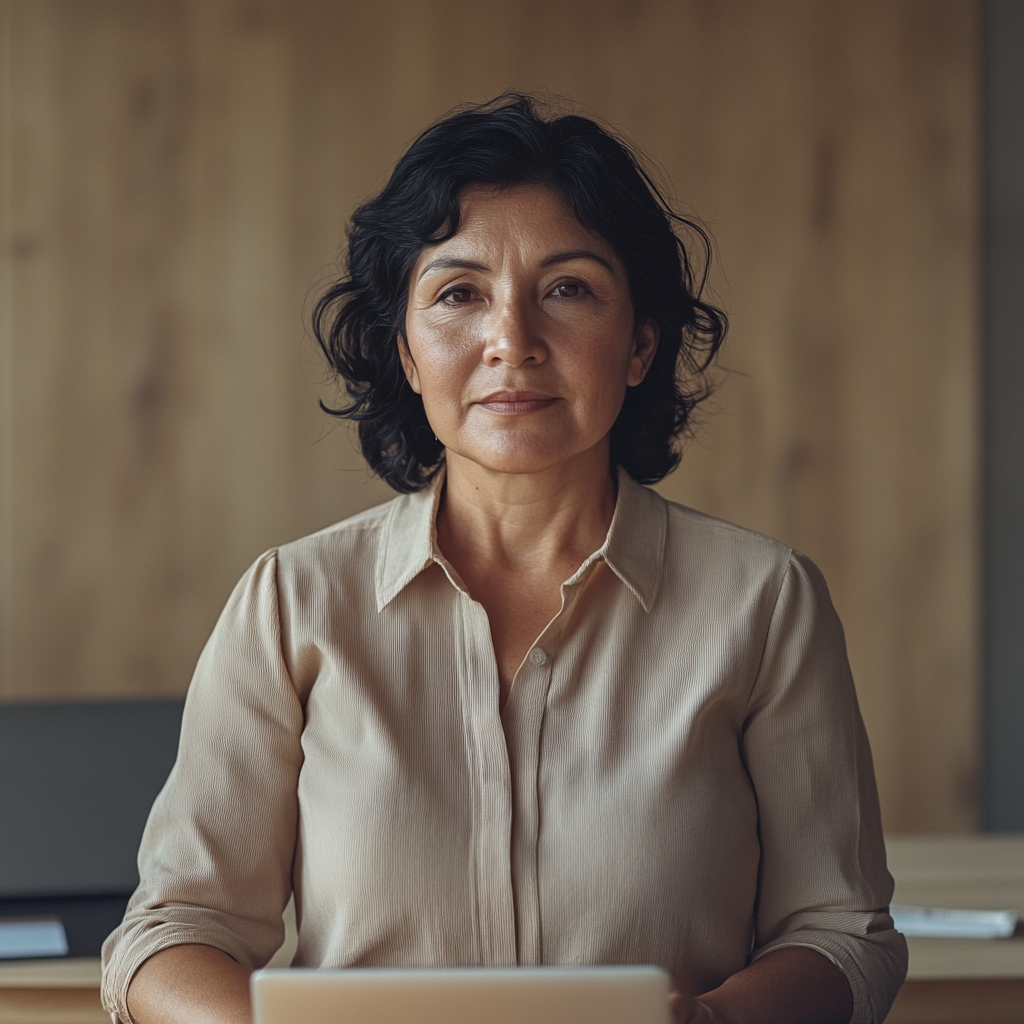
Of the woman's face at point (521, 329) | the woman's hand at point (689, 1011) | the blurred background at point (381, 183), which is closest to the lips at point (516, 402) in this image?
the woman's face at point (521, 329)

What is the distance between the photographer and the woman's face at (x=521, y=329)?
1.33 meters

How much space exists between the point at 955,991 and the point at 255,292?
7.37 ft

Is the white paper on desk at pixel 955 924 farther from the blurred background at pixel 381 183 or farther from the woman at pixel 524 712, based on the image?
the blurred background at pixel 381 183

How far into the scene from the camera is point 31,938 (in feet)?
6.11

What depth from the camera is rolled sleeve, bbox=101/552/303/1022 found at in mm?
1290

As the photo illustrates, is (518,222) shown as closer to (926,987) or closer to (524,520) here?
(524,520)

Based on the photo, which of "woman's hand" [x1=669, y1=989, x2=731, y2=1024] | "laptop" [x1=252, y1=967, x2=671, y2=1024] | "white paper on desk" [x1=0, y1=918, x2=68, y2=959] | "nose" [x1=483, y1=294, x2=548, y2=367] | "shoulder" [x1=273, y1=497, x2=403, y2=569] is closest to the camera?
"laptop" [x1=252, y1=967, x2=671, y2=1024]

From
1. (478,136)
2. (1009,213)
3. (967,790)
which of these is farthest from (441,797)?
(1009,213)

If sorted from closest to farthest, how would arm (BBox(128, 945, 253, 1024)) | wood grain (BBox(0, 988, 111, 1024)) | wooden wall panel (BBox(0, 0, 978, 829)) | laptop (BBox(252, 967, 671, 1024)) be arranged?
laptop (BBox(252, 967, 671, 1024)) → arm (BBox(128, 945, 253, 1024)) → wood grain (BBox(0, 988, 111, 1024)) → wooden wall panel (BBox(0, 0, 978, 829))

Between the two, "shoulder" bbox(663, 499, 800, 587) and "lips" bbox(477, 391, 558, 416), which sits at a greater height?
"lips" bbox(477, 391, 558, 416)

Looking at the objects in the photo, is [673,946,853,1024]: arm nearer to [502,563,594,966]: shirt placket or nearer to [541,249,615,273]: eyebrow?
[502,563,594,966]: shirt placket

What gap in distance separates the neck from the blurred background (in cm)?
164

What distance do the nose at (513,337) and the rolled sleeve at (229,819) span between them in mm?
373

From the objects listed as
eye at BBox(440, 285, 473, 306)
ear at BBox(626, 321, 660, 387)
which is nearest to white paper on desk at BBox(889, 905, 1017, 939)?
ear at BBox(626, 321, 660, 387)
